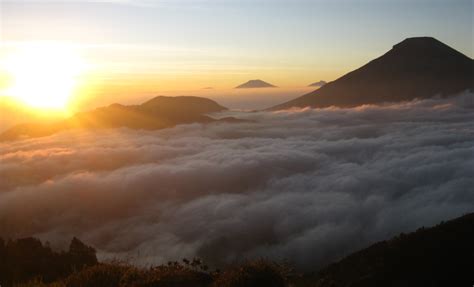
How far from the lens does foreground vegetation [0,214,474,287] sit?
42.9 ft

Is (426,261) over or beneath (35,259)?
beneath

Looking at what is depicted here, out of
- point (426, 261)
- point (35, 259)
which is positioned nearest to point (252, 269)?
point (35, 259)

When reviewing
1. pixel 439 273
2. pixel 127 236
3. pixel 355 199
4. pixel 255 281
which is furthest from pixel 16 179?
pixel 255 281

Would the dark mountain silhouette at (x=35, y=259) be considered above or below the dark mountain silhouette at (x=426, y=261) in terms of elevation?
above

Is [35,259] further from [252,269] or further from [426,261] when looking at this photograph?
[426,261]

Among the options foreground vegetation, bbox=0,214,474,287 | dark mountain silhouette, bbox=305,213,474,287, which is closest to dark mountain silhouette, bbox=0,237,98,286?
foreground vegetation, bbox=0,214,474,287

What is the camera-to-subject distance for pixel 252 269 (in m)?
12.6

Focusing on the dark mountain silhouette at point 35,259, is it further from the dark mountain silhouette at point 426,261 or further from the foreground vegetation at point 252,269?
the dark mountain silhouette at point 426,261

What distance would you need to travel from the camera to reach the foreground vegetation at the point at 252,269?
13.1 m

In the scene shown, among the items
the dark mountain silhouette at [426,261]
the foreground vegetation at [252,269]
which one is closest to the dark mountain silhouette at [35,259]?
the foreground vegetation at [252,269]

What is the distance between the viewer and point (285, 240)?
6437 inches

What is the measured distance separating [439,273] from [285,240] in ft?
411

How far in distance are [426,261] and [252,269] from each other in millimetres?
36334

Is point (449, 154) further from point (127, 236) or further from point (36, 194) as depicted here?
point (36, 194)
